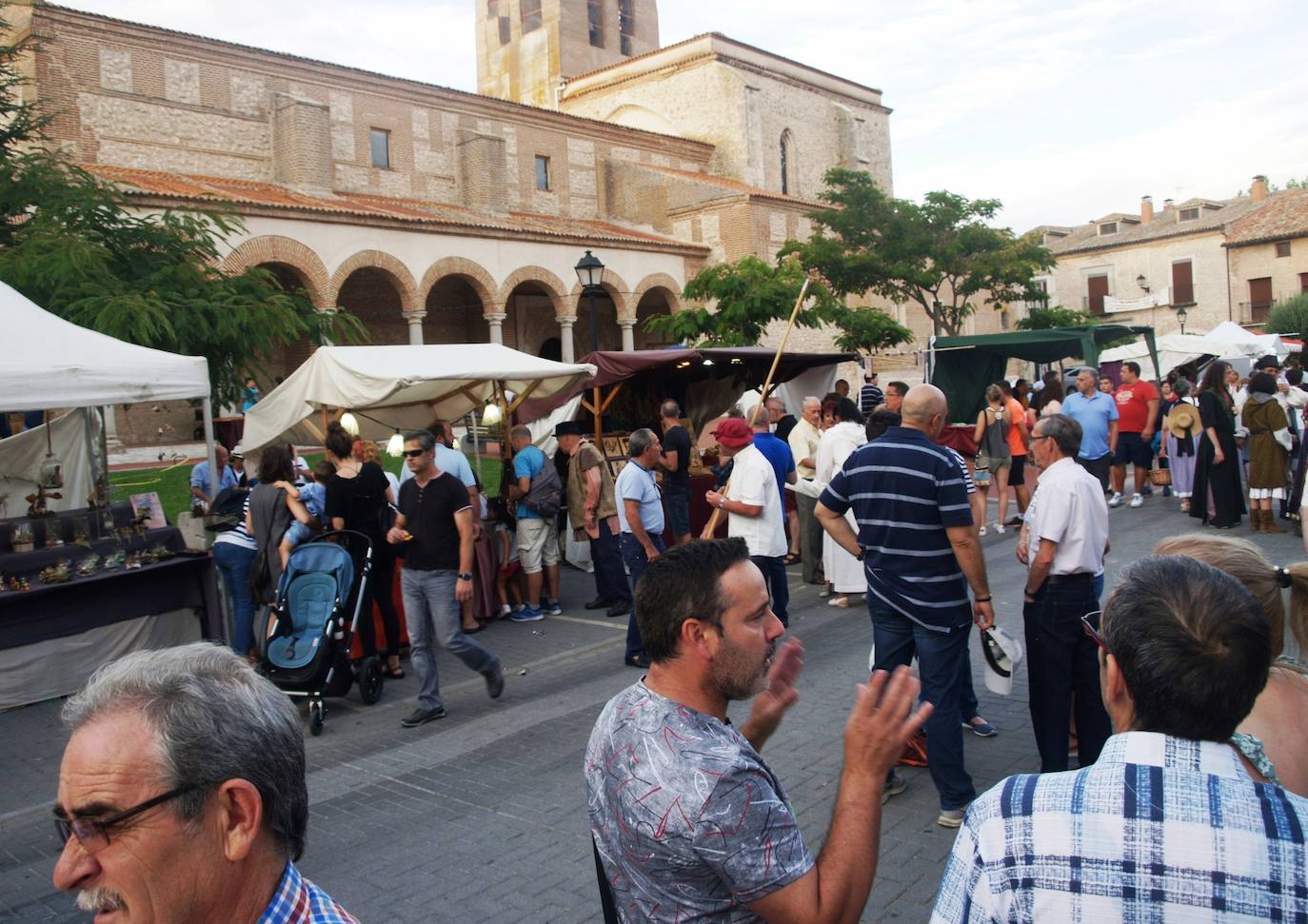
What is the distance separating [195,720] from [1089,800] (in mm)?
1347

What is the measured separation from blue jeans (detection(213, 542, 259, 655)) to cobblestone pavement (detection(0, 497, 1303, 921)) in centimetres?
136

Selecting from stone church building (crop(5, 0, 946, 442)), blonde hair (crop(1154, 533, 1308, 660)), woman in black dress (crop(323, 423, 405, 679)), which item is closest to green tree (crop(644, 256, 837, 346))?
stone church building (crop(5, 0, 946, 442))

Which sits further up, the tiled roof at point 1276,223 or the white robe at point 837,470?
the tiled roof at point 1276,223

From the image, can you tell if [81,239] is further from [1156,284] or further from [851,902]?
[1156,284]

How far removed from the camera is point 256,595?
809 cm

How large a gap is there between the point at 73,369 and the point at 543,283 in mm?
24168

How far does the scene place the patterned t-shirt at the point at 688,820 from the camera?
6.36ft

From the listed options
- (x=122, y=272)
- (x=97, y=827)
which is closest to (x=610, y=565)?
(x=122, y=272)

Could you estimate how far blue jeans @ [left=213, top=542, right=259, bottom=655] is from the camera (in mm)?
8195

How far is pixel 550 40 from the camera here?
4766 centimetres

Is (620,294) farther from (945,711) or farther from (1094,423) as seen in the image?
(945,711)

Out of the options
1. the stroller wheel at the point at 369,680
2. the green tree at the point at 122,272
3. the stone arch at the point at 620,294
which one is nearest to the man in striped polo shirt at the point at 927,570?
the stroller wheel at the point at 369,680

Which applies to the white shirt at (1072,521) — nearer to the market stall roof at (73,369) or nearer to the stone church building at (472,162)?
the market stall roof at (73,369)

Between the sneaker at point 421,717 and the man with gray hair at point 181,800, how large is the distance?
5161mm
